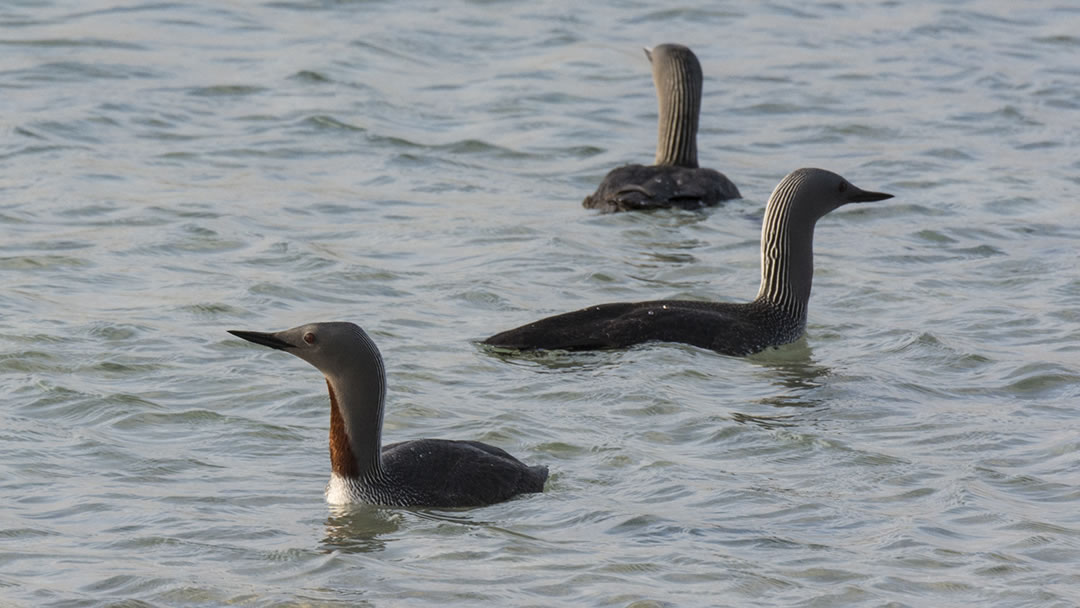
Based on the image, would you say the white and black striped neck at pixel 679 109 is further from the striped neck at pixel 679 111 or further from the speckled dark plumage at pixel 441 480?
the speckled dark plumage at pixel 441 480

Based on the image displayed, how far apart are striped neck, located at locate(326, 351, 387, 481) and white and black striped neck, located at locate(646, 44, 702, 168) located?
7.27m

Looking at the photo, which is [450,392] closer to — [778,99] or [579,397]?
[579,397]

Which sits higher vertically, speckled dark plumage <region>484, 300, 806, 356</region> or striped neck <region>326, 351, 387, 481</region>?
striped neck <region>326, 351, 387, 481</region>

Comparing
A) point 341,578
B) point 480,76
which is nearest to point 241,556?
point 341,578

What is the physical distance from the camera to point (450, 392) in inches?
400

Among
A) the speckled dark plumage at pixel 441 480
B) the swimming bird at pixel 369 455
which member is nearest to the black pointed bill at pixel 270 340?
the swimming bird at pixel 369 455

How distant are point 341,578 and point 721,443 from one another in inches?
99.9

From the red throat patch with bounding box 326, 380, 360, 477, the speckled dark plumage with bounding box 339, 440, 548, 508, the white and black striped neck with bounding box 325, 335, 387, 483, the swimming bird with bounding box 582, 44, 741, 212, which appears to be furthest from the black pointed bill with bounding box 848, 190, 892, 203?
the red throat patch with bounding box 326, 380, 360, 477

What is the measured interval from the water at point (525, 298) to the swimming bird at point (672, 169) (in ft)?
0.69

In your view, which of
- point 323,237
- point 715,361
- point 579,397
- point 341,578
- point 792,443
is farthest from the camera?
point 323,237

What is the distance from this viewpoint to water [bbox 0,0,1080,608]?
25.8 feet

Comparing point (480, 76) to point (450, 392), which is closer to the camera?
point (450, 392)

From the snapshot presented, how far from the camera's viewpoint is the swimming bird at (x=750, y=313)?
10.7m

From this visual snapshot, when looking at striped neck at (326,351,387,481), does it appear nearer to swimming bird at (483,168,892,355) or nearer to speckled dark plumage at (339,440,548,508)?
speckled dark plumage at (339,440,548,508)
